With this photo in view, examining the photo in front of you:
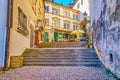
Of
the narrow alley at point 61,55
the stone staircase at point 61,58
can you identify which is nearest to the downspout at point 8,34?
the narrow alley at point 61,55

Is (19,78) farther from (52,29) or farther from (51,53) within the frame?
(52,29)

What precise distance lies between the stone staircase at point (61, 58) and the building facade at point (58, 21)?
19257mm

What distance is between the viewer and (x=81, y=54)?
9.80 metres

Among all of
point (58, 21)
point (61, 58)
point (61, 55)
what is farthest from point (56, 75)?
point (58, 21)

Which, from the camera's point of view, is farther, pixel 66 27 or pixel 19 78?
pixel 66 27

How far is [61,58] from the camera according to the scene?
9.16 m

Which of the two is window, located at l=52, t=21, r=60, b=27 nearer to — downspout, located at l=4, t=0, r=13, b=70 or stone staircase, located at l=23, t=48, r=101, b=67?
stone staircase, located at l=23, t=48, r=101, b=67

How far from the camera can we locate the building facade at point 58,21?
1198 inches

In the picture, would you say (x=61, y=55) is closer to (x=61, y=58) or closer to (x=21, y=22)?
(x=61, y=58)

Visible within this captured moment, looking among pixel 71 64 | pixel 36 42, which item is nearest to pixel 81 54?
pixel 71 64

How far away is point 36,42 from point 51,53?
6.51m

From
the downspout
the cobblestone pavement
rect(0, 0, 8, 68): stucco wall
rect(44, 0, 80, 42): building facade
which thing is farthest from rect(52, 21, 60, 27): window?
the cobblestone pavement

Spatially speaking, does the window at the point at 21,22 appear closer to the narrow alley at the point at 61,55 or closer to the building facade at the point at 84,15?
the narrow alley at the point at 61,55

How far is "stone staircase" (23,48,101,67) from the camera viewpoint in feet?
27.8
